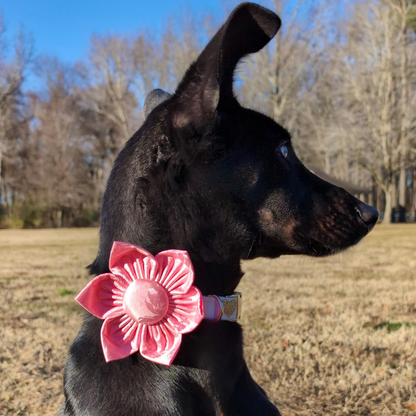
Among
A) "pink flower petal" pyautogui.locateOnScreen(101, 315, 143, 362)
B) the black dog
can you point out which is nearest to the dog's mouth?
the black dog

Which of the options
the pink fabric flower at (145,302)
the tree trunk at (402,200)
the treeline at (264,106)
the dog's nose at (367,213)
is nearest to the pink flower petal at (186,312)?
the pink fabric flower at (145,302)

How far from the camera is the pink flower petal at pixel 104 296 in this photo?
58.7 inches

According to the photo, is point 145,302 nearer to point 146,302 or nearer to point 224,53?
point 146,302

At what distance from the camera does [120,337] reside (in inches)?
57.6

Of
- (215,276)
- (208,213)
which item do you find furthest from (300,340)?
(208,213)

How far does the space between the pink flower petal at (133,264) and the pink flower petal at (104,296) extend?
0.03 metres

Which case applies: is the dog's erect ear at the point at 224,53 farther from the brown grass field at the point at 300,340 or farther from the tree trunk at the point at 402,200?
the tree trunk at the point at 402,200

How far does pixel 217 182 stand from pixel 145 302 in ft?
1.75

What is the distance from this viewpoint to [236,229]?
1.69m

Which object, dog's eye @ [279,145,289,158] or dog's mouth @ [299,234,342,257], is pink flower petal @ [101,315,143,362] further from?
Answer: dog's eye @ [279,145,289,158]

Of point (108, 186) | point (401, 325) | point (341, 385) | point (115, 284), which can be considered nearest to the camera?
point (115, 284)

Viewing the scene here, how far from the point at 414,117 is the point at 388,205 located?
17.2 ft

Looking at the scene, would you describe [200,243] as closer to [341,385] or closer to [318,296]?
[341,385]

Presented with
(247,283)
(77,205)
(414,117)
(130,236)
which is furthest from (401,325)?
(77,205)
